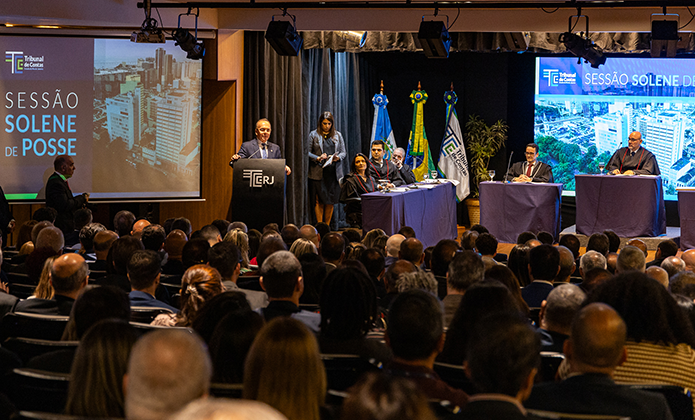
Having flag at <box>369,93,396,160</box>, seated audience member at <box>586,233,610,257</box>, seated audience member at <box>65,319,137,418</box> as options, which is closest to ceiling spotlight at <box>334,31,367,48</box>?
flag at <box>369,93,396,160</box>

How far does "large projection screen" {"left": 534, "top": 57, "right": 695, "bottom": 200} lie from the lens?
35.8 ft

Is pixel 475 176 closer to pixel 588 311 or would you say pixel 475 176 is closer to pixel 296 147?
pixel 296 147

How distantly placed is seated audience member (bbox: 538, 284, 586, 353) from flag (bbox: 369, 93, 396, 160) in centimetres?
845

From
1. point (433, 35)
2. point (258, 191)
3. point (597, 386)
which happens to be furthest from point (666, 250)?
point (258, 191)

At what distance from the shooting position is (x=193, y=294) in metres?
2.90

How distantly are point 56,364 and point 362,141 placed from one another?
31.9ft

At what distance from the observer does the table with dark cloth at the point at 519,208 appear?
8.91m

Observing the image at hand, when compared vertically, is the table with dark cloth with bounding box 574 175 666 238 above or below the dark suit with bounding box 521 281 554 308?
above

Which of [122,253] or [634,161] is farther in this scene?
[634,161]

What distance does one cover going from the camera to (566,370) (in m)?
2.28

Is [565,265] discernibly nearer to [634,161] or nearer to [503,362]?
[503,362]

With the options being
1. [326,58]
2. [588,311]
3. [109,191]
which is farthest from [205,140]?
[588,311]

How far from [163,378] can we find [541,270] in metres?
2.67

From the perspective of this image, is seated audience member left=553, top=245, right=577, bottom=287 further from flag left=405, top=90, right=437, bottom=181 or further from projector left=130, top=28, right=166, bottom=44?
flag left=405, top=90, right=437, bottom=181
